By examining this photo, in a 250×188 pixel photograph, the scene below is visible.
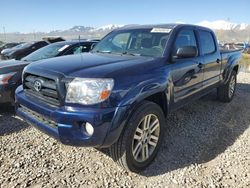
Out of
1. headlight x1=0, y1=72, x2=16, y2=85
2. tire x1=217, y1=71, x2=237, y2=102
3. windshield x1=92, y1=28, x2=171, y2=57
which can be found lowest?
tire x1=217, y1=71, x2=237, y2=102

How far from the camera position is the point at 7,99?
14.9ft

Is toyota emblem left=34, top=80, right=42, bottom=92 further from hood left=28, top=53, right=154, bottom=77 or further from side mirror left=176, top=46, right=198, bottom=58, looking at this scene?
side mirror left=176, top=46, right=198, bottom=58

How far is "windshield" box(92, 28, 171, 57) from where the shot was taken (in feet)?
12.0

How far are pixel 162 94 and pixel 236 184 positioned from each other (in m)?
1.39

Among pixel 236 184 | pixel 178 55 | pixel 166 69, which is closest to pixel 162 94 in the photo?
pixel 166 69

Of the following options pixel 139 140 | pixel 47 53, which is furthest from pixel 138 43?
pixel 47 53

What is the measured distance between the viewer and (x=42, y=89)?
116 inches

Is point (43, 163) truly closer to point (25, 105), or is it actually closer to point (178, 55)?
point (25, 105)

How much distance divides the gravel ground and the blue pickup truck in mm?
284

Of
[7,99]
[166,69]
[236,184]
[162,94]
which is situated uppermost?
[166,69]

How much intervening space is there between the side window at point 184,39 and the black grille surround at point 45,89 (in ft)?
5.80

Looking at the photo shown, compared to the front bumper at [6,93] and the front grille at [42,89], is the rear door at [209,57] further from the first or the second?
the front bumper at [6,93]

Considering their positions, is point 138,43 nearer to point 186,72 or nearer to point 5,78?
point 186,72

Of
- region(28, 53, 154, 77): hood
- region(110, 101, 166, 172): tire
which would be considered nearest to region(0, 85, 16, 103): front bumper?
region(28, 53, 154, 77): hood
